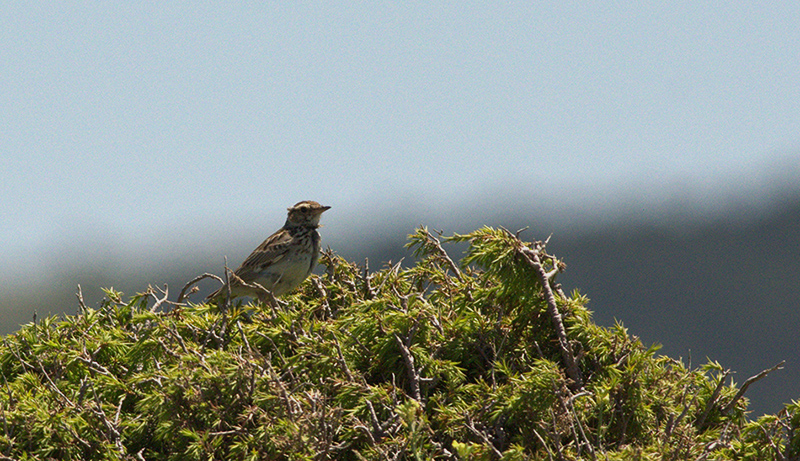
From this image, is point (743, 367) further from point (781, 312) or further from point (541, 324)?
point (541, 324)

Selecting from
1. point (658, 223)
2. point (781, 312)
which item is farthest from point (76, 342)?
point (658, 223)

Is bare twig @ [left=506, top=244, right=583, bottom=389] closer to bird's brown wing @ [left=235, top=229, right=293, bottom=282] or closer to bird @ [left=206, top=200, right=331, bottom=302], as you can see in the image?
bird @ [left=206, top=200, right=331, bottom=302]

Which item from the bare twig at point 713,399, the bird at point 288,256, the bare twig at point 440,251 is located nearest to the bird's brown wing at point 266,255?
the bird at point 288,256

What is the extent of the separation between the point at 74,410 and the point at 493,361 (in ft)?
7.40

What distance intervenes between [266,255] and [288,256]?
622mm

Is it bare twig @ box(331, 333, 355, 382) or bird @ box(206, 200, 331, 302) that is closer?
bare twig @ box(331, 333, 355, 382)

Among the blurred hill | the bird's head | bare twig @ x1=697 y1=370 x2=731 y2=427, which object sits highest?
the bird's head

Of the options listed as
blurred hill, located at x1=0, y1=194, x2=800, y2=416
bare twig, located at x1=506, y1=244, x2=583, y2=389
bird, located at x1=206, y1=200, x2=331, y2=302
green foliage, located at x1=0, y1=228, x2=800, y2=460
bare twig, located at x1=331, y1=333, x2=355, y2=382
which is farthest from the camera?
blurred hill, located at x1=0, y1=194, x2=800, y2=416

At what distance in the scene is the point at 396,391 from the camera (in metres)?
4.74

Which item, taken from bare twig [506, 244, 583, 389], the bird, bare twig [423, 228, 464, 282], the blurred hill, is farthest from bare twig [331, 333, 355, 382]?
the blurred hill

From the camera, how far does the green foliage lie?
4.45m

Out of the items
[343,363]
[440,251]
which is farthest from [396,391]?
[440,251]

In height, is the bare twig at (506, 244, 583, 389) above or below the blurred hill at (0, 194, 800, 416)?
above

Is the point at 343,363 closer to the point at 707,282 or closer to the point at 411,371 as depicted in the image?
the point at 411,371
